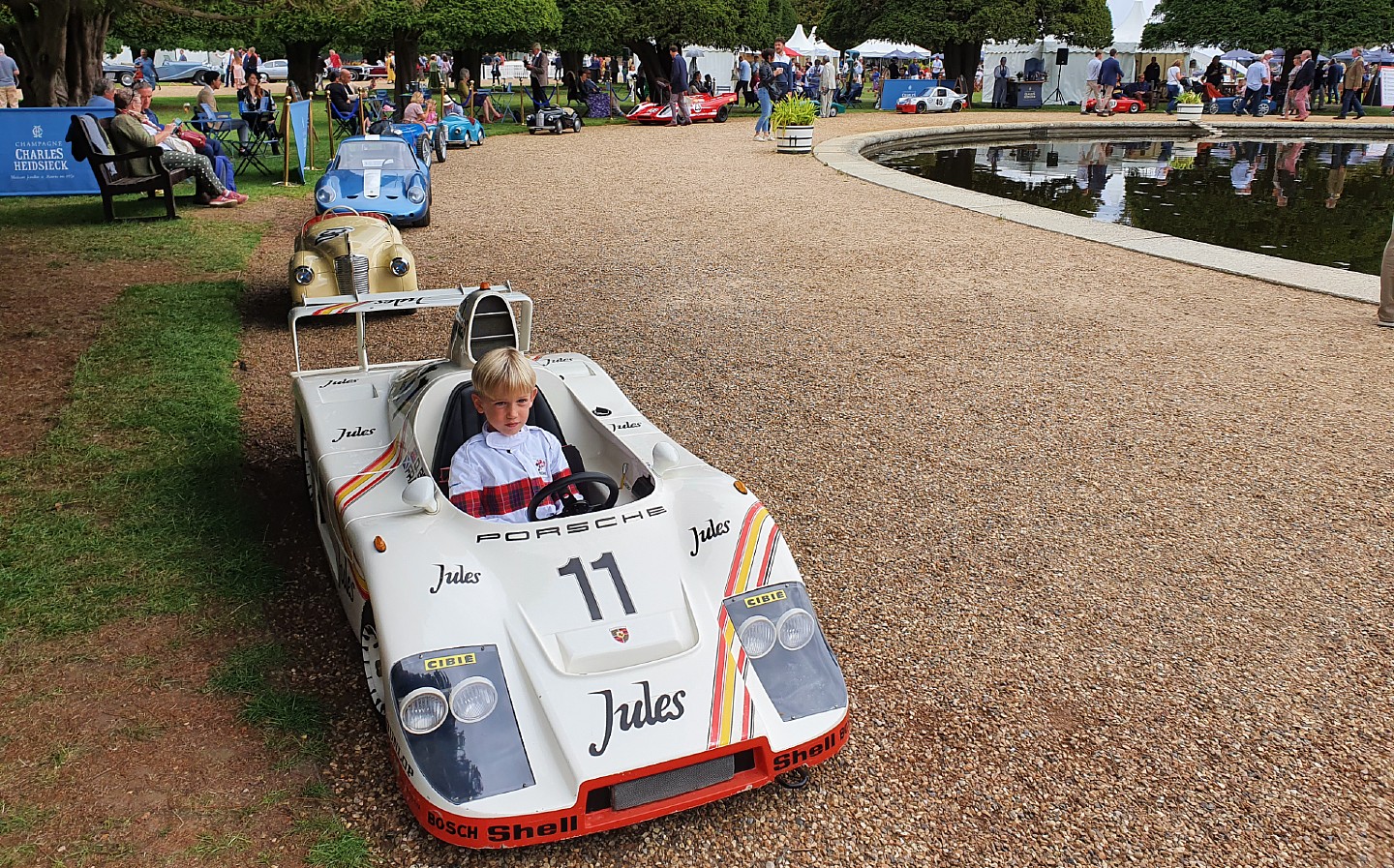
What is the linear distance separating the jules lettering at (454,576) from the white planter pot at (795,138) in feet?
63.6

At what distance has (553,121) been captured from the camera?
26344mm

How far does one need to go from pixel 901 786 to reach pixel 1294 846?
1.26 m

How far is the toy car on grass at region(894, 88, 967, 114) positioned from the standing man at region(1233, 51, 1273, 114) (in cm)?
889

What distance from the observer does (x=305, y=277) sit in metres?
9.02

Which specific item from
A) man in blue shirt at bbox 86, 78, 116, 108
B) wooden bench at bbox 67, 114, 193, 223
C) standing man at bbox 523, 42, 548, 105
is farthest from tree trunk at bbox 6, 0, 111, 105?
standing man at bbox 523, 42, 548, 105

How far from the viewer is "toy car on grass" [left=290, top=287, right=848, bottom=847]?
331 cm

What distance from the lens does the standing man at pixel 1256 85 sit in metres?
33.3

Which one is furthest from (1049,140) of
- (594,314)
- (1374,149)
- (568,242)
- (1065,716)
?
(1065,716)

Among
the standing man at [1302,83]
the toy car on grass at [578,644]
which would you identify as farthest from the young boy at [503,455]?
the standing man at [1302,83]

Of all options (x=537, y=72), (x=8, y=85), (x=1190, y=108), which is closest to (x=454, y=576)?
(x=8, y=85)

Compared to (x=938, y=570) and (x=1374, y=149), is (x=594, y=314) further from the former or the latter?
(x=1374, y=149)

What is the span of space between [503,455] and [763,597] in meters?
1.27

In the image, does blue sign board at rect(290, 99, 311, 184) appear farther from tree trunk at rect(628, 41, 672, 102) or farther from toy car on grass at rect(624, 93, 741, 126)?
tree trunk at rect(628, 41, 672, 102)

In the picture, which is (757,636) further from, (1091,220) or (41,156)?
(41,156)
